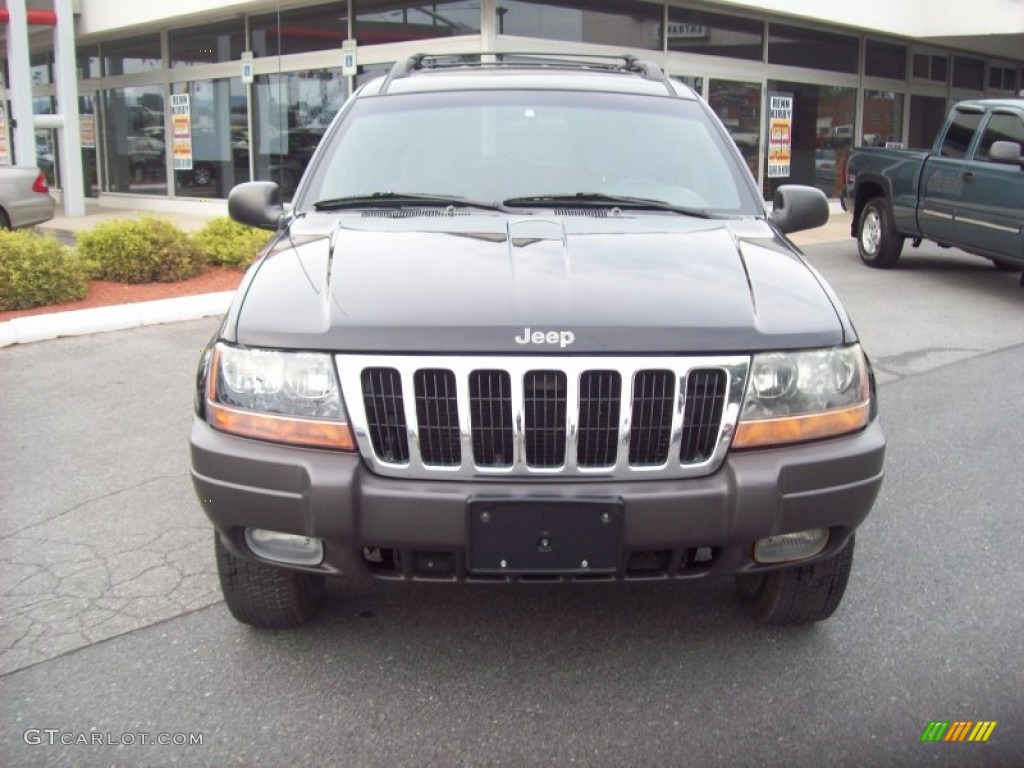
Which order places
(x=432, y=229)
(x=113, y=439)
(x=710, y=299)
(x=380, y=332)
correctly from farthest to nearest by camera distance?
(x=113, y=439)
(x=432, y=229)
(x=710, y=299)
(x=380, y=332)

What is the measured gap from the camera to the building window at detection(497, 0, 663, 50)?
13.6 metres

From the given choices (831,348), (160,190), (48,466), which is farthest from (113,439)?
(160,190)

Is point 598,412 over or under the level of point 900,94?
under

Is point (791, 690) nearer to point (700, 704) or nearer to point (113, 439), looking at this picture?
point (700, 704)

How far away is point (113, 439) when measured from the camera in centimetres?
533

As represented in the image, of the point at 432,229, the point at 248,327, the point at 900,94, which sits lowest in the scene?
the point at 248,327

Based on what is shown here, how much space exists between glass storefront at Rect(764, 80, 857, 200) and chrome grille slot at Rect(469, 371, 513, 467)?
15.9m

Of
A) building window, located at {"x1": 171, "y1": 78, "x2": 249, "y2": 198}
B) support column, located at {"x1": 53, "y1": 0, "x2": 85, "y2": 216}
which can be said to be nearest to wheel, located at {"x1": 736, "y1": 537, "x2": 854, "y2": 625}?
building window, located at {"x1": 171, "y1": 78, "x2": 249, "y2": 198}

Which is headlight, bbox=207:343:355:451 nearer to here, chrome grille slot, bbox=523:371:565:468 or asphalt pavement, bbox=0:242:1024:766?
chrome grille slot, bbox=523:371:565:468

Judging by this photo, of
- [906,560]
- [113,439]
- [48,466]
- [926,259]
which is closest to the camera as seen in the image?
[906,560]

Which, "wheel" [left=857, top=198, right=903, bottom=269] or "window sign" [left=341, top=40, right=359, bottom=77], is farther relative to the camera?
"window sign" [left=341, top=40, right=359, bottom=77]

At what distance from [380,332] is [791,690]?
1626 mm

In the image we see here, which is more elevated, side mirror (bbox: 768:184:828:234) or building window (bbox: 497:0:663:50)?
building window (bbox: 497:0:663:50)

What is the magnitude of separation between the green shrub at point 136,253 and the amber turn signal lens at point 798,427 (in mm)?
8037
